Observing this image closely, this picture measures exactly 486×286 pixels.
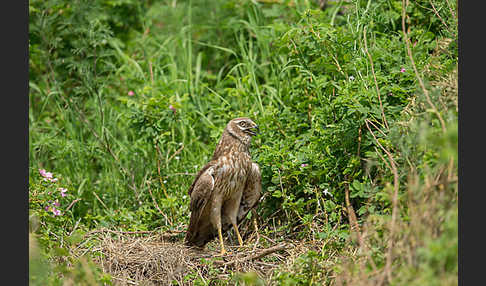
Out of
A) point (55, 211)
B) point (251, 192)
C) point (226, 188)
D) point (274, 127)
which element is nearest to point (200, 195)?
point (226, 188)

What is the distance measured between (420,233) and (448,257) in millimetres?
229

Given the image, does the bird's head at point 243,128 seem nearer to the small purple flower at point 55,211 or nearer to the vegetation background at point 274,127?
the vegetation background at point 274,127

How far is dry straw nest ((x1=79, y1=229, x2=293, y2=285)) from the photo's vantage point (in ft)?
14.8

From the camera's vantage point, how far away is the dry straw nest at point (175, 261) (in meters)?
4.52

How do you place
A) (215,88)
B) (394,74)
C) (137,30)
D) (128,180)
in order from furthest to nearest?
(137,30) → (215,88) → (128,180) → (394,74)

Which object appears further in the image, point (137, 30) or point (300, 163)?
point (137, 30)

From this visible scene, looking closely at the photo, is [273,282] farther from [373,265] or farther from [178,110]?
[178,110]


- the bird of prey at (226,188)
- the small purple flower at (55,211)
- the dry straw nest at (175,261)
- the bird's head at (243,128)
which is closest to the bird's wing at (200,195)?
the bird of prey at (226,188)

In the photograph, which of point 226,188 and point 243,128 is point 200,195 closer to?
point 226,188

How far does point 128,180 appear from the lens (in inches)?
245

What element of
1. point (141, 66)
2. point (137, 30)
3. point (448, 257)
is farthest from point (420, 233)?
point (137, 30)

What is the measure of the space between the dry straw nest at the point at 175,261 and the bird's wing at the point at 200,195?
24 centimetres

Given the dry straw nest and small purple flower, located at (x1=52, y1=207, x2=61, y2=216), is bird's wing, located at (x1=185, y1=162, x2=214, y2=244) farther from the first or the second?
small purple flower, located at (x1=52, y1=207, x2=61, y2=216)

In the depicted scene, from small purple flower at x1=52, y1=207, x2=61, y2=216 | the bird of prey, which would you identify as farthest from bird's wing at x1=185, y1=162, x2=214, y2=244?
small purple flower at x1=52, y1=207, x2=61, y2=216
